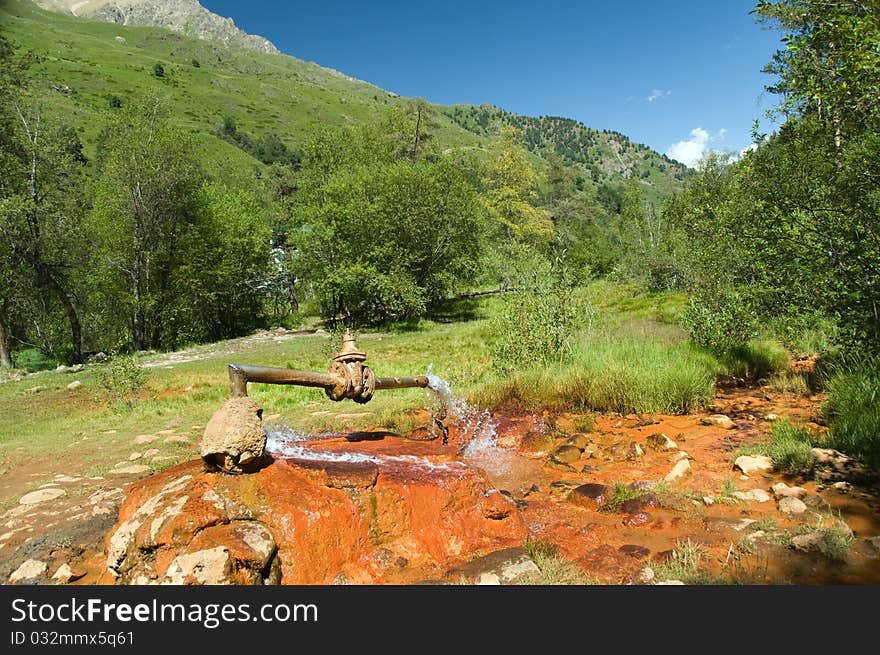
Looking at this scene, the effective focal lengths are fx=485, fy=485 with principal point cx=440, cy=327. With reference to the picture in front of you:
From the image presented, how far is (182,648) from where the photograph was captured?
7.03ft

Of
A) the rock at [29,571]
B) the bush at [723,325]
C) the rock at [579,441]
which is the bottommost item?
the rock at [579,441]

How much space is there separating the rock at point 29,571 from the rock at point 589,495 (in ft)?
14.6

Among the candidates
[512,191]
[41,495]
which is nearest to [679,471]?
[41,495]

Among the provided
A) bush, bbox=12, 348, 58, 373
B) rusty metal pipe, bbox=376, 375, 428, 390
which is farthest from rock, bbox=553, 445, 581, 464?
bush, bbox=12, 348, 58, 373

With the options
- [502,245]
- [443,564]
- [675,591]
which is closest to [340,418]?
[443,564]

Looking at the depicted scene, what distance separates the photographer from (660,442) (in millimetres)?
6262

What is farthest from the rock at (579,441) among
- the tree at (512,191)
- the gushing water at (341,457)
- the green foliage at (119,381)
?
the tree at (512,191)

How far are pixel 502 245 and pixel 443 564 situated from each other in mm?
42964

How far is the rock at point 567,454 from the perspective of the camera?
617 centimetres

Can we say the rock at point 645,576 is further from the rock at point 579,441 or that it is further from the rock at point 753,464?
the rock at point 579,441

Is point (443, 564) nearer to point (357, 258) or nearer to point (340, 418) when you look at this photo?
point (340, 418)

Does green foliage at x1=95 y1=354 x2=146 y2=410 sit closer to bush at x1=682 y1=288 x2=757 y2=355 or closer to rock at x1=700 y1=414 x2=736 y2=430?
rock at x1=700 y1=414 x2=736 y2=430

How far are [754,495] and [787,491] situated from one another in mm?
278

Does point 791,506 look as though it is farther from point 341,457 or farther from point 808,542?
point 341,457
